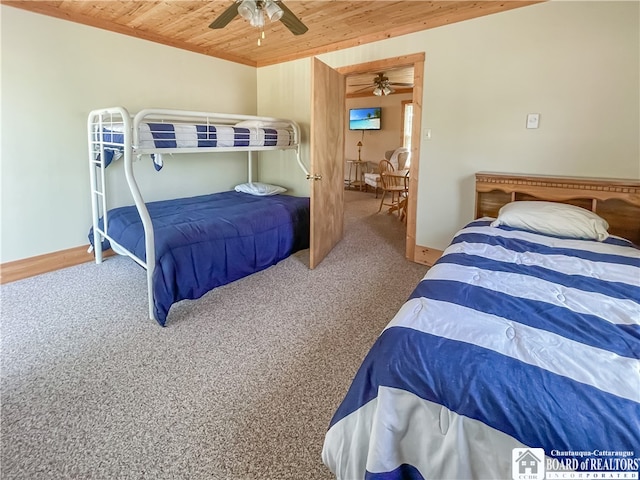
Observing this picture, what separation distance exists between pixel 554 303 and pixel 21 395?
2500 millimetres

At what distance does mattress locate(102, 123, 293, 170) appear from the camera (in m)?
2.75

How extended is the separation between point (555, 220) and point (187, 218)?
2.86 m

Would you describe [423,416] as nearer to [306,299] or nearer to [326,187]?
[306,299]

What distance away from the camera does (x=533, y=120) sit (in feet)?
9.54

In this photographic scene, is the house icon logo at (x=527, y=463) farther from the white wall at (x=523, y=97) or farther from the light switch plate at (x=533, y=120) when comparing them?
the light switch plate at (x=533, y=120)

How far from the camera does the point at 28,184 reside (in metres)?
3.22

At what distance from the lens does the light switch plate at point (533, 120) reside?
9.48 feet

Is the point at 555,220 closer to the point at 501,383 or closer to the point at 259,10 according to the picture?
the point at 501,383

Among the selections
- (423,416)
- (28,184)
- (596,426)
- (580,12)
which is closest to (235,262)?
(28,184)

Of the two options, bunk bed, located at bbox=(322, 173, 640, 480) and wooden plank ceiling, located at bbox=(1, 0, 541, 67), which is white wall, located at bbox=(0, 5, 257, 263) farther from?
bunk bed, located at bbox=(322, 173, 640, 480)

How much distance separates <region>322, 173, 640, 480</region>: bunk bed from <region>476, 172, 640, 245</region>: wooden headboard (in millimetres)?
1133

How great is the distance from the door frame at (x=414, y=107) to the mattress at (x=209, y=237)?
116 centimetres

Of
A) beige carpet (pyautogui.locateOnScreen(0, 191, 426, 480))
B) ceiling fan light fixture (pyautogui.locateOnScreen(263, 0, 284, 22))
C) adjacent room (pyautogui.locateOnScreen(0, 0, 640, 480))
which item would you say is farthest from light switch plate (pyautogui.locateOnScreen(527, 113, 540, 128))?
ceiling fan light fixture (pyautogui.locateOnScreen(263, 0, 284, 22))

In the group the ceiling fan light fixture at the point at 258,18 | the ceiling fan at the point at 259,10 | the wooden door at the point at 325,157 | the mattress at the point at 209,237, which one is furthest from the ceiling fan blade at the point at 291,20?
the mattress at the point at 209,237
